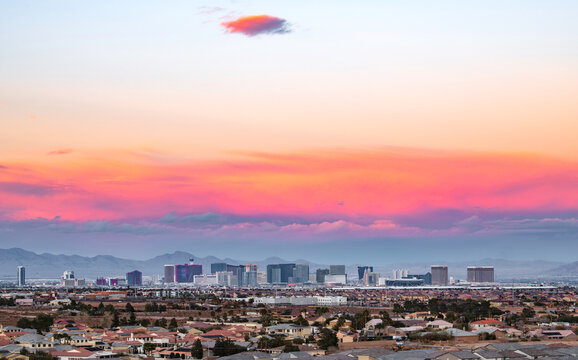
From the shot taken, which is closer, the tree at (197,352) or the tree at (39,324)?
the tree at (197,352)

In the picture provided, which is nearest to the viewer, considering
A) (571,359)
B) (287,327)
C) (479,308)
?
(571,359)

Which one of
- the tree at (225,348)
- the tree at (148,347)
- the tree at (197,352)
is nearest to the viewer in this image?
the tree at (197,352)

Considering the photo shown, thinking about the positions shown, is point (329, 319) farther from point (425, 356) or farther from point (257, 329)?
point (425, 356)

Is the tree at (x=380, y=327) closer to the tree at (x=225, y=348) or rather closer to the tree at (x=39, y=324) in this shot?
the tree at (x=225, y=348)

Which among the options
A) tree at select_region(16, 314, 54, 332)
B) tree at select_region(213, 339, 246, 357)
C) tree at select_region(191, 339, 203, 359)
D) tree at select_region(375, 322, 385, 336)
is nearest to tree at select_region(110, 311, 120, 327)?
tree at select_region(16, 314, 54, 332)

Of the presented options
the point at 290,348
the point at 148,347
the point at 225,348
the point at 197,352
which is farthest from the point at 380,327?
the point at 148,347

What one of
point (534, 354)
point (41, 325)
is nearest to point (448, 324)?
point (534, 354)

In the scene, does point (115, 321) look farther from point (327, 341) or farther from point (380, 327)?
point (327, 341)

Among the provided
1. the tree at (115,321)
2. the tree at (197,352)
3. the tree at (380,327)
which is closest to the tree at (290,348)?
the tree at (197,352)

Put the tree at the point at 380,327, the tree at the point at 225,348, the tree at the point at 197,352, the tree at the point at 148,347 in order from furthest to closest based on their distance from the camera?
the tree at the point at 380,327, the tree at the point at 148,347, the tree at the point at 225,348, the tree at the point at 197,352
